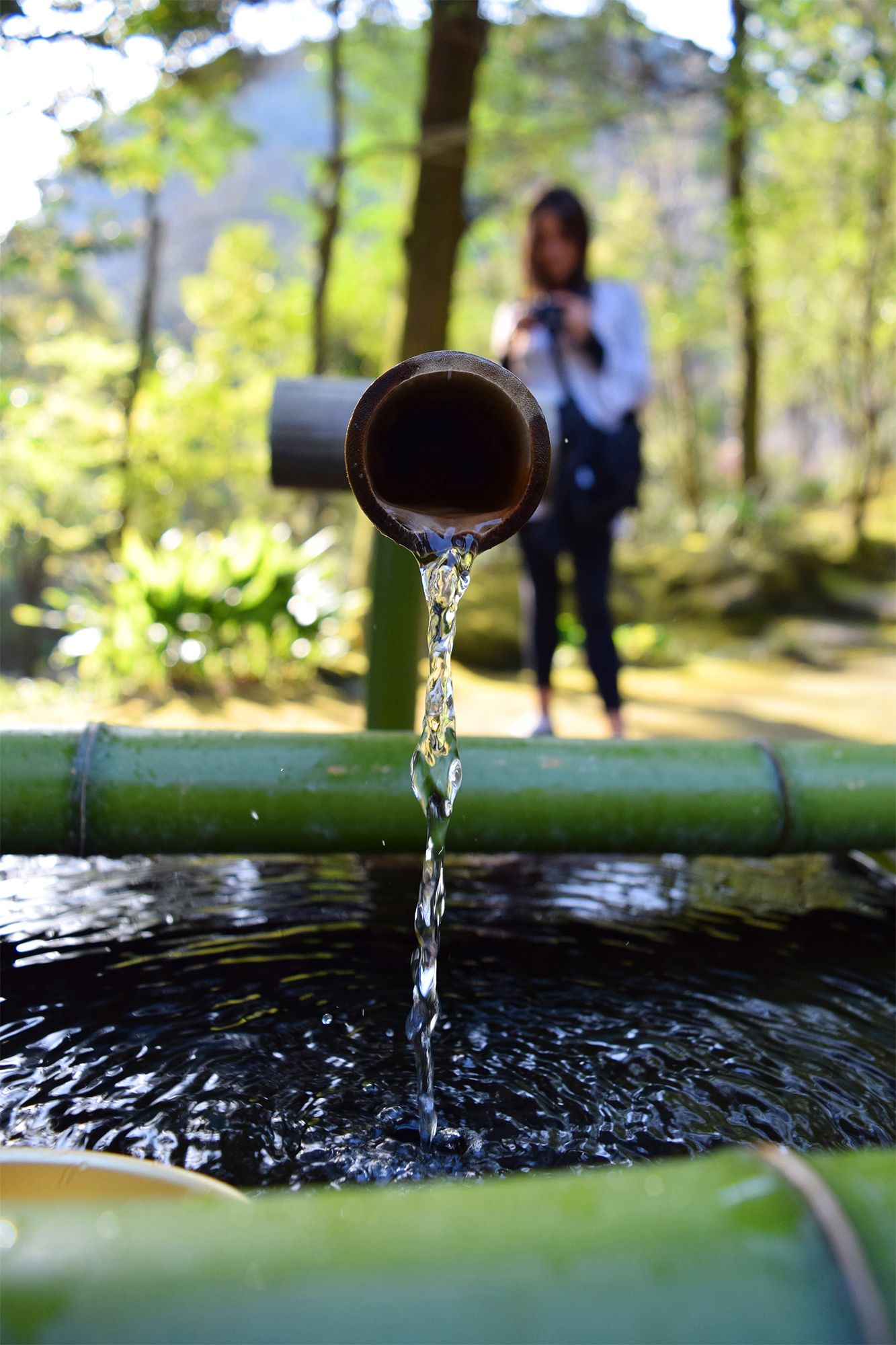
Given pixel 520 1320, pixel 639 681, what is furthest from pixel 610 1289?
pixel 639 681

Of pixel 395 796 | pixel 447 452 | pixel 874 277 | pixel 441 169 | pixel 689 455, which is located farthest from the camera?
pixel 689 455

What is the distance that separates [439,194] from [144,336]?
9.35m

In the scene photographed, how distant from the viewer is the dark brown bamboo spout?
1543 mm

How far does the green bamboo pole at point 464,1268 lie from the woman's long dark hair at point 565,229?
3.18 meters

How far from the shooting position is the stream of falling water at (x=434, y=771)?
1.77m

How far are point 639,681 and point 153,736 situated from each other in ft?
18.1

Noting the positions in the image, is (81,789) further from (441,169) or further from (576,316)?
(441,169)

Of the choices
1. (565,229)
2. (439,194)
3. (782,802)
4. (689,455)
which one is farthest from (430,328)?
(689,455)

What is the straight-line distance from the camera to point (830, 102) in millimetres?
12430

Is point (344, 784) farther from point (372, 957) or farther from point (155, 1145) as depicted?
point (155, 1145)

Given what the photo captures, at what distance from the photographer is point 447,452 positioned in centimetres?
182

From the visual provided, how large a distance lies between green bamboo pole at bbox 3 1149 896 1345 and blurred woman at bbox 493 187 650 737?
2.79 m

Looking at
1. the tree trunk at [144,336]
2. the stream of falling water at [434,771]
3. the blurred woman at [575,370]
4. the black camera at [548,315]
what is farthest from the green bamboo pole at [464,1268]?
the tree trunk at [144,336]

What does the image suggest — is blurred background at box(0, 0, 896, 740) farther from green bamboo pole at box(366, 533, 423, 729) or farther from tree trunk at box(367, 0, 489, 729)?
green bamboo pole at box(366, 533, 423, 729)
